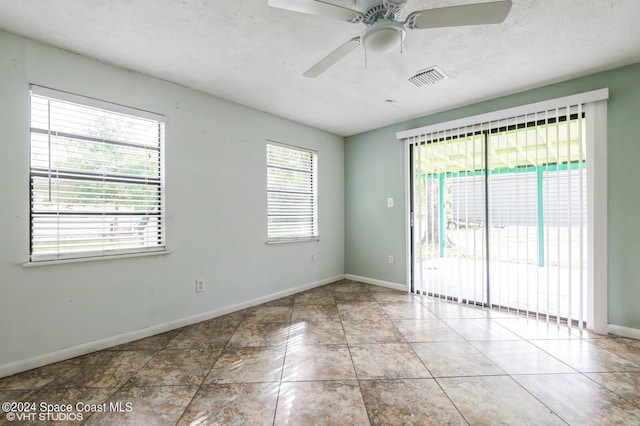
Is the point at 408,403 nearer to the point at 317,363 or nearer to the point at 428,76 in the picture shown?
the point at 317,363

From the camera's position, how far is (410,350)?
7.34ft

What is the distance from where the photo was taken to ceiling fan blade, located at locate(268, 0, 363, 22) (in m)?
1.33

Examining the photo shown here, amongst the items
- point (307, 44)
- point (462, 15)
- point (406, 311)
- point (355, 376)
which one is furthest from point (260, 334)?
point (462, 15)

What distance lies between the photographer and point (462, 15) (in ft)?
4.58

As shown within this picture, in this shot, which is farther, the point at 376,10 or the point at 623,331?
the point at 623,331

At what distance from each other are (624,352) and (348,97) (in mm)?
3331

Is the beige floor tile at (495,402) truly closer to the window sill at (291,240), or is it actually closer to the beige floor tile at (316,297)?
the beige floor tile at (316,297)

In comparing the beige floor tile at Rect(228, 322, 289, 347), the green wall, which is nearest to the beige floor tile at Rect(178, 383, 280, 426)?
the beige floor tile at Rect(228, 322, 289, 347)

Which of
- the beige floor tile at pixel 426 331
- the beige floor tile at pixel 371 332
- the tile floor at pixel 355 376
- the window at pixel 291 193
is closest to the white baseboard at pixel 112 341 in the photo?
the tile floor at pixel 355 376

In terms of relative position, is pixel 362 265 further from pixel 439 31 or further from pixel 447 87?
pixel 439 31

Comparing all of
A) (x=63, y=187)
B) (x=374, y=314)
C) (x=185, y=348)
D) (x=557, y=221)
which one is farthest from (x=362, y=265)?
(x=63, y=187)

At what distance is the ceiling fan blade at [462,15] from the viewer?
132 cm

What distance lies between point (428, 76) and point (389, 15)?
48.7 inches

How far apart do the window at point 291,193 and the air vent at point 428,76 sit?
1.83 meters
